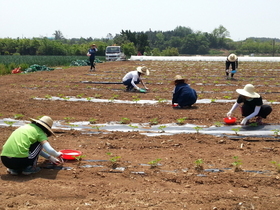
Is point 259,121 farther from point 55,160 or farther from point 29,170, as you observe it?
point 29,170

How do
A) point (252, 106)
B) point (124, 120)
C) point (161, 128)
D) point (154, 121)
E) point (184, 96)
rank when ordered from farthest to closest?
point (184, 96) < point (124, 120) < point (154, 121) < point (252, 106) < point (161, 128)

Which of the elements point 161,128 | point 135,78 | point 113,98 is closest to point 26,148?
point 161,128

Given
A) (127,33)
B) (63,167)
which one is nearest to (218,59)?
(127,33)

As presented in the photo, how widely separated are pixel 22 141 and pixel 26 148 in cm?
11

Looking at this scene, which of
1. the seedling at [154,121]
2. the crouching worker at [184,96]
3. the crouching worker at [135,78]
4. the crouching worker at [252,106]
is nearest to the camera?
the crouching worker at [252,106]

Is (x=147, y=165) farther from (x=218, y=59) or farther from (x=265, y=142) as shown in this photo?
(x=218, y=59)

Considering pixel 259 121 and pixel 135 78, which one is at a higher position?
pixel 135 78

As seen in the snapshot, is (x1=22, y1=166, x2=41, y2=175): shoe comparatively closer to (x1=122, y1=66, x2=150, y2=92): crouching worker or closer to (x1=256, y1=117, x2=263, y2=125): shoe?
(x1=256, y1=117, x2=263, y2=125): shoe

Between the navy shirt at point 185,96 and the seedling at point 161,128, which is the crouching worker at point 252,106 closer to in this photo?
the seedling at point 161,128

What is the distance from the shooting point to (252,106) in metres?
6.72

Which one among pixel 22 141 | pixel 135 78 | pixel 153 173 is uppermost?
pixel 135 78

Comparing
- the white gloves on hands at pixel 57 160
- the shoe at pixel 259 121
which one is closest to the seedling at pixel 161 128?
the shoe at pixel 259 121

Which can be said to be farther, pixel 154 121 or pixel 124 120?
pixel 124 120

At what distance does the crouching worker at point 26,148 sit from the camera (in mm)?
4336
